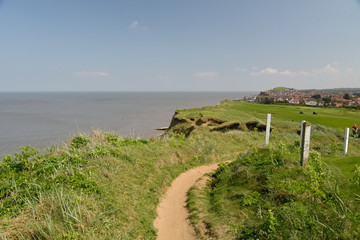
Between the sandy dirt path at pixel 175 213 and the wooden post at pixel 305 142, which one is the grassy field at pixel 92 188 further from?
the wooden post at pixel 305 142

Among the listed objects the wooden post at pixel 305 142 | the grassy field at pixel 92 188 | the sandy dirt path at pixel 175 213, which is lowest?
the sandy dirt path at pixel 175 213

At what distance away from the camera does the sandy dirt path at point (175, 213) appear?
577cm

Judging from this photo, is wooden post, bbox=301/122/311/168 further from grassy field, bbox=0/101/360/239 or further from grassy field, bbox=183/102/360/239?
grassy field, bbox=0/101/360/239

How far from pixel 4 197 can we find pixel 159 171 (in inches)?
216

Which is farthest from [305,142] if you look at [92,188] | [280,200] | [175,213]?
[92,188]

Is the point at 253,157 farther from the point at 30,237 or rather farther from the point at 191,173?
the point at 30,237

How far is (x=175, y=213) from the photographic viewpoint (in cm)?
684

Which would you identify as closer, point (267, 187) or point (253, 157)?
point (267, 187)

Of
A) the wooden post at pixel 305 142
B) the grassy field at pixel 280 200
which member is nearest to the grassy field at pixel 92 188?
the grassy field at pixel 280 200

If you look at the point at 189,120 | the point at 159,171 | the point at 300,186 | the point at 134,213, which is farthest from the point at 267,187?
the point at 189,120

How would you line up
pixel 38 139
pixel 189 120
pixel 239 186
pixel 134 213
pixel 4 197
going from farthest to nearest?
pixel 38 139
pixel 189 120
pixel 239 186
pixel 134 213
pixel 4 197

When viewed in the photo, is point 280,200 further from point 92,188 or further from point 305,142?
point 92,188

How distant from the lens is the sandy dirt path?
577 centimetres

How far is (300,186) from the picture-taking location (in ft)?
17.3
